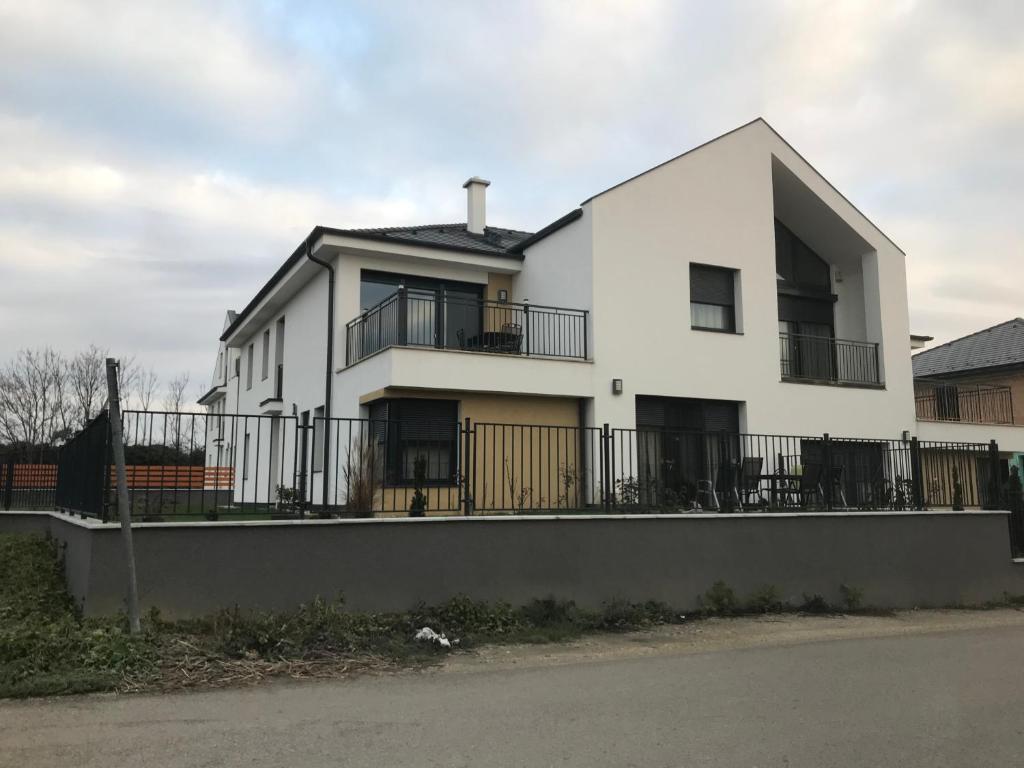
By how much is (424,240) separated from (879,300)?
9.93m

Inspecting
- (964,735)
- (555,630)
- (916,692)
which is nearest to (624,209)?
(555,630)

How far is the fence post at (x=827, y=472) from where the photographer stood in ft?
39.1

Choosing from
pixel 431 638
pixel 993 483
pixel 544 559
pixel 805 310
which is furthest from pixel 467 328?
pixel 993 483

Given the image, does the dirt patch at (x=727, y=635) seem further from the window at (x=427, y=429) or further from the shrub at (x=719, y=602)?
the window at (x=427, y=429)

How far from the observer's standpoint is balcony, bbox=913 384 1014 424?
76.1ft

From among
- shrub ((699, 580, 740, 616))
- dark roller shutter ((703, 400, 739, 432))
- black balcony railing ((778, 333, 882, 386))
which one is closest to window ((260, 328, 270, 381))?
dark roller shutter ((703, 400, 739, 432))

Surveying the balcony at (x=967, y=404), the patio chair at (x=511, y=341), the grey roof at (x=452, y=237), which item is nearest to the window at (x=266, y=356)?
the grey roof at (x=452, y=237)

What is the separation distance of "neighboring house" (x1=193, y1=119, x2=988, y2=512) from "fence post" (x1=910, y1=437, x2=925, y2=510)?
353 cm

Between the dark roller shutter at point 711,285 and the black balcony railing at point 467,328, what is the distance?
274 centimetres

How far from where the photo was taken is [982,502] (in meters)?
13.5

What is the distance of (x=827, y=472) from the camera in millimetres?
12086

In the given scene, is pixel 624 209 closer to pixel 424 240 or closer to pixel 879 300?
pixel 424 240

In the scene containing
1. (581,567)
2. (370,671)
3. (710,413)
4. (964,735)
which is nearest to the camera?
(964,735)

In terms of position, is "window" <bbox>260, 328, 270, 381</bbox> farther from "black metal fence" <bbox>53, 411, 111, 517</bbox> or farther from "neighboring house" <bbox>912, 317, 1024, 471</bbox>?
"neighboring house" <bbox>912, 317, 1024, 471</bbox>
